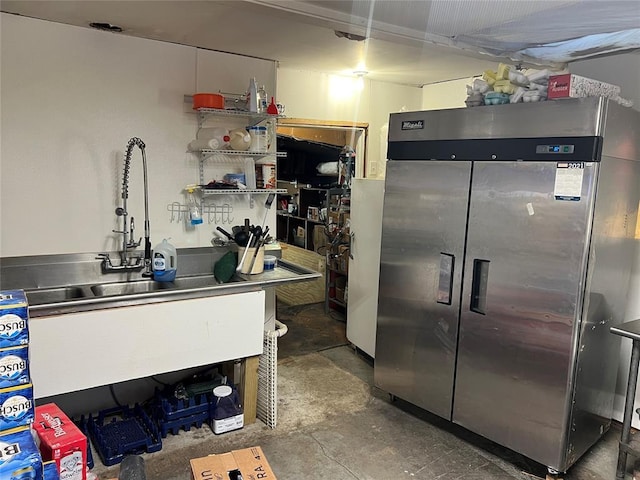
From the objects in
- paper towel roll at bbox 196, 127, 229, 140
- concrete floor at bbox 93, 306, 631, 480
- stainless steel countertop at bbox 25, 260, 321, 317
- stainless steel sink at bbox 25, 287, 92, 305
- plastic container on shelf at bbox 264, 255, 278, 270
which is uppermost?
paper towel roll at bbox 196, 127, 229, 140

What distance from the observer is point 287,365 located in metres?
3.64

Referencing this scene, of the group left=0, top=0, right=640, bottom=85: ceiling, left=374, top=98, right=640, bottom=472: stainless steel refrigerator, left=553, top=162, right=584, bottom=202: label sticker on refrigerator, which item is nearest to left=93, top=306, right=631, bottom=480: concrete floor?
left=374, top=98, right=640, bottom=472: stainless steel refrigerator

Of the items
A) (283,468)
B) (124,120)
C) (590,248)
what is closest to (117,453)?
(283,468)

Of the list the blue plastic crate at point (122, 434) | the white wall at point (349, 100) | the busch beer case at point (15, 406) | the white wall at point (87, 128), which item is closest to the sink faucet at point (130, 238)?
the white wall at point (87, 128)

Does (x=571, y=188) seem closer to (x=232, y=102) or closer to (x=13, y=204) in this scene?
(x=232, y=102)

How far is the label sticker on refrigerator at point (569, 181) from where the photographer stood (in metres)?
2.11

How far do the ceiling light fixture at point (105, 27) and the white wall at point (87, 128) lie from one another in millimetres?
43

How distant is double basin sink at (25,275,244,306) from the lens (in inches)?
99.1

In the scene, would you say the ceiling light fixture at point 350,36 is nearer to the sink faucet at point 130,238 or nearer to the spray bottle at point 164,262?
the sink faucet at point 130,238

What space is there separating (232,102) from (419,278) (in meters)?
1.61

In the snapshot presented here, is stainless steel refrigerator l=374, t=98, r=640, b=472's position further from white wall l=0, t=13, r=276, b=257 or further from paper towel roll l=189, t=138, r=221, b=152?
white wall l=0, t=13, r=276, b=257

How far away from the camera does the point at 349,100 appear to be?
14.0 ft

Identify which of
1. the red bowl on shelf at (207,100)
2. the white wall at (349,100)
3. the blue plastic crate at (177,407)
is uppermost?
the white wall at (349,100)

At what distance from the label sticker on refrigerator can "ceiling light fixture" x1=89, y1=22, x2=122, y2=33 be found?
93.2 inches
